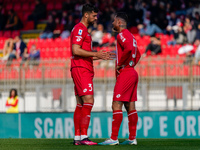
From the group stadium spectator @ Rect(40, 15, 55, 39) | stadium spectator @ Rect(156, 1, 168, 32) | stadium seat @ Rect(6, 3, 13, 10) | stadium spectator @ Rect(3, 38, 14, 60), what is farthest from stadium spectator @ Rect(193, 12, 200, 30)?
stadium seat @ Rect(6, 3, 13, 10)

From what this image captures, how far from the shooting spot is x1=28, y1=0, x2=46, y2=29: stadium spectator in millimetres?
24000

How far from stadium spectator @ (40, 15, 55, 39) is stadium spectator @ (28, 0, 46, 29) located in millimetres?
1561

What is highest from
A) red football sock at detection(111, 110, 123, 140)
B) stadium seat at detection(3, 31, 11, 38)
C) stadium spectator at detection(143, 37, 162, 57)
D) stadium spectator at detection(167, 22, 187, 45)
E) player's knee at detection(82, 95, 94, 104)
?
stadium seat at detection(3, 31, 11, 38)

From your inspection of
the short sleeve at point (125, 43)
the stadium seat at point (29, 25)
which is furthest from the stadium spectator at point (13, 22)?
the short sleeve at point (125, 43)

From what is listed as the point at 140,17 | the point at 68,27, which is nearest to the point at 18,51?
the point at 68,27

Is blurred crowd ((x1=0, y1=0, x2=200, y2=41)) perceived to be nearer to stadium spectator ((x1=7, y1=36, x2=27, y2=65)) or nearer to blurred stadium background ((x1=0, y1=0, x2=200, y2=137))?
blurred stadium background ((x1=0, y1=0, x2=200, y2=137))

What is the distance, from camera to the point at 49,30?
2192 cm

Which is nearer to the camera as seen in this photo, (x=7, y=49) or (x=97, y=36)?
(x=97, y=36)

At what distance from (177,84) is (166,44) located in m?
5.28

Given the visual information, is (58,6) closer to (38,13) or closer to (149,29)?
(38,13)

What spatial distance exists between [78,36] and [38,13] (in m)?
17.3

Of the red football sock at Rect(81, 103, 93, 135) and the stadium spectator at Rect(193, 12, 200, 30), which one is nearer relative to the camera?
the red football sock at Rect(81, 103, 93, 135)

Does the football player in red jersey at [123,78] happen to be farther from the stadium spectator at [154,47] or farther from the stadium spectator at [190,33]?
the stadium spectator at [190,33]

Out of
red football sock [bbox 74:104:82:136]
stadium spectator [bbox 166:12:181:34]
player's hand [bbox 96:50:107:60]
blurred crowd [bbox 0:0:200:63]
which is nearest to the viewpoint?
player's hand [bbox 96:50:107:60]
